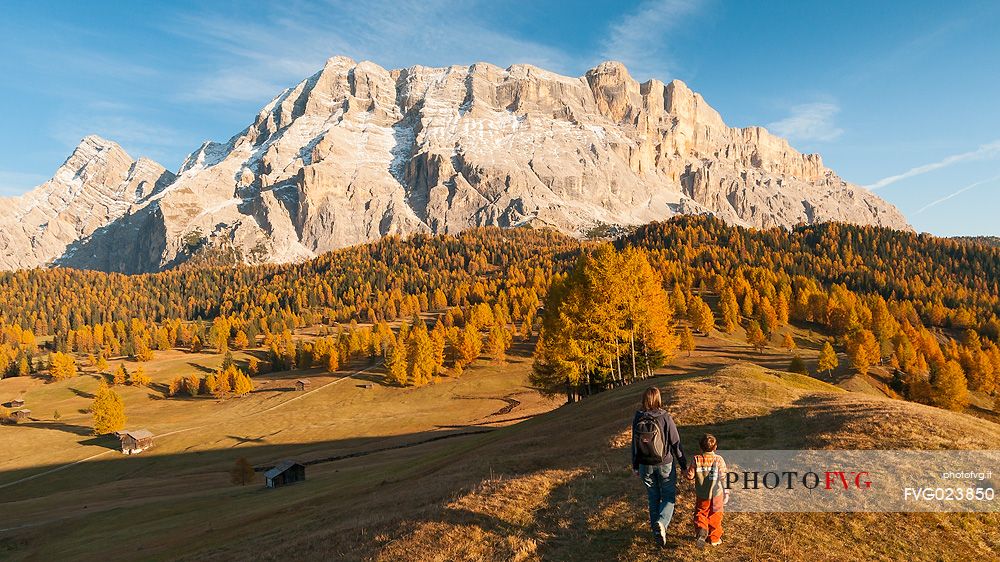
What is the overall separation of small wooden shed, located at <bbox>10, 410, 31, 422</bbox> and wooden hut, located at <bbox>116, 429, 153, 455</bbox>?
47973 mm

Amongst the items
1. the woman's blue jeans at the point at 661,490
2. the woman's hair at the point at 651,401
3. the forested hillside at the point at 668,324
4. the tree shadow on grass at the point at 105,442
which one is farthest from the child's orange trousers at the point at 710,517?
the tree shadow on grass at the point at 105,442

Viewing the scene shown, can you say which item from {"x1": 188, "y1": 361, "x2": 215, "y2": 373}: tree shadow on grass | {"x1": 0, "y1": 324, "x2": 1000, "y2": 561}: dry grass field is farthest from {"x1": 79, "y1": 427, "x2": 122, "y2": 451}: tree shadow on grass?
{"x1": 188, "y1": 361, "x2": 215, "y2": 373}: tree shadow on grass

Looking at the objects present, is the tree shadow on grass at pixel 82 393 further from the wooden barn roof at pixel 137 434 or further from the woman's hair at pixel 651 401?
the woman's hair at pixel 651 401

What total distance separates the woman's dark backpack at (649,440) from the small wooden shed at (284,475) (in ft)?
178

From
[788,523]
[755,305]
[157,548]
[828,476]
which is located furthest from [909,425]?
[755,305]

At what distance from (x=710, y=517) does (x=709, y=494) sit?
62 cm

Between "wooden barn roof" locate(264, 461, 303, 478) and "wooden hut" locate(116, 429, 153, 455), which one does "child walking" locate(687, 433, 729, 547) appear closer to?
"wooden barn roof" locate(264, 461, 303, 478)

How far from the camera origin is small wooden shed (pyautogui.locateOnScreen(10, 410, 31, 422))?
115 meters

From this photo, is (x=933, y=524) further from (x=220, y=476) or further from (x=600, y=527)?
(x=220, y=476)

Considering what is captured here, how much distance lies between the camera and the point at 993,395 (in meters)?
94.5

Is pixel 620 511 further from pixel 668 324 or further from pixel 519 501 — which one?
pixel 668 324

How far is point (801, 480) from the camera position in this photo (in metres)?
15.1

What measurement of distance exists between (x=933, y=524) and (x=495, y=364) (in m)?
119

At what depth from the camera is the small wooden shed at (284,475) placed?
183 ft
